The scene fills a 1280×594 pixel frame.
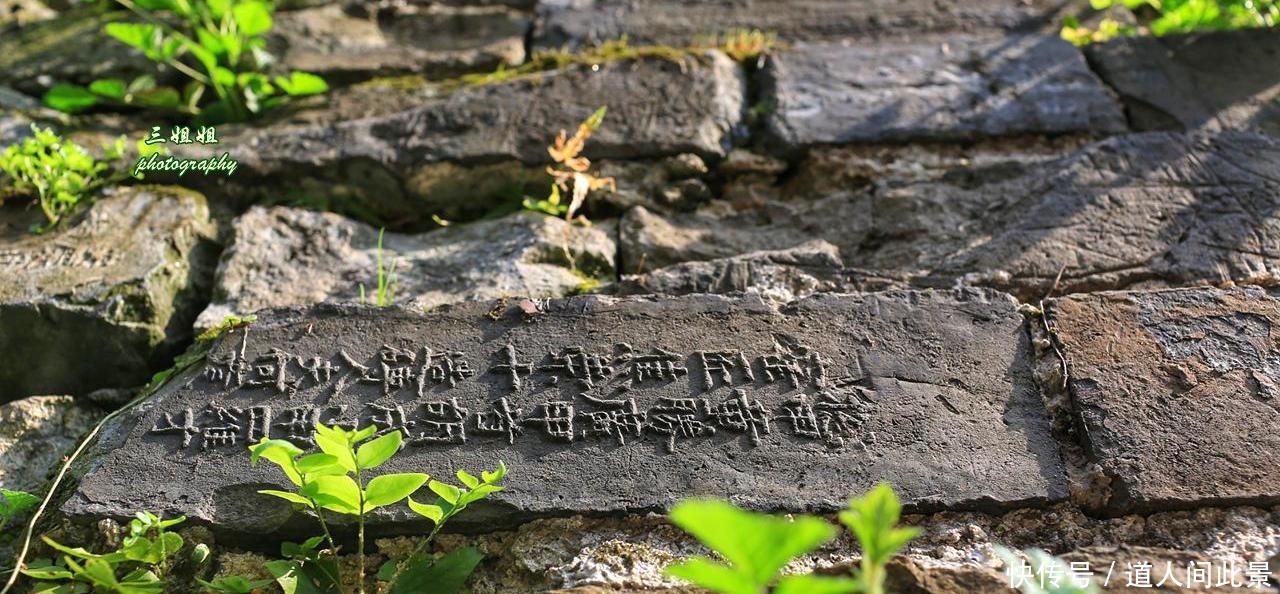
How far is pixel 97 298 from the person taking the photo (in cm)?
194

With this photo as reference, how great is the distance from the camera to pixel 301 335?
6.04ft

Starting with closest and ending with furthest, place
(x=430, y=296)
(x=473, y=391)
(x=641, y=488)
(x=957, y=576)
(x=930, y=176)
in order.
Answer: (x=957, y=576)
(x=641, y=488)
(x=473, y=391)
(x=430, y=296)
(x=930, y=176)

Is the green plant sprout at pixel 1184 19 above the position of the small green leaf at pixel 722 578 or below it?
above

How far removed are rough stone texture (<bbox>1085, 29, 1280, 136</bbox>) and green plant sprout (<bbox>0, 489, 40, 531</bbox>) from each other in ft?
7.34

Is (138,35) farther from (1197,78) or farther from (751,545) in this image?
(1197,78)

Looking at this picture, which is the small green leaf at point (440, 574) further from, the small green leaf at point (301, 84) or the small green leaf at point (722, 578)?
the small green leaf at point (301, 84)

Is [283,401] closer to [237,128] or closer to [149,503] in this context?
[149,503]

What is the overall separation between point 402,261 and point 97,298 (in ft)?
1.81

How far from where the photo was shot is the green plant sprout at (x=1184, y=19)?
2514 mm

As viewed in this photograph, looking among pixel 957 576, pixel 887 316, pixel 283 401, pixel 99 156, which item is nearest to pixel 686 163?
pixel 887 316

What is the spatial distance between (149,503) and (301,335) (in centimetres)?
38

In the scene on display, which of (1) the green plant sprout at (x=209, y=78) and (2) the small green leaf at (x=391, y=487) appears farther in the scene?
(1) the green plant sprout at (x=209, y=78)

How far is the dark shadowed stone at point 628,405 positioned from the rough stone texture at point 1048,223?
0.19 metres

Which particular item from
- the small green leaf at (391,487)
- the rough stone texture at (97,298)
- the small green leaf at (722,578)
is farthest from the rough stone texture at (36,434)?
the small green leaf at (722,578)
